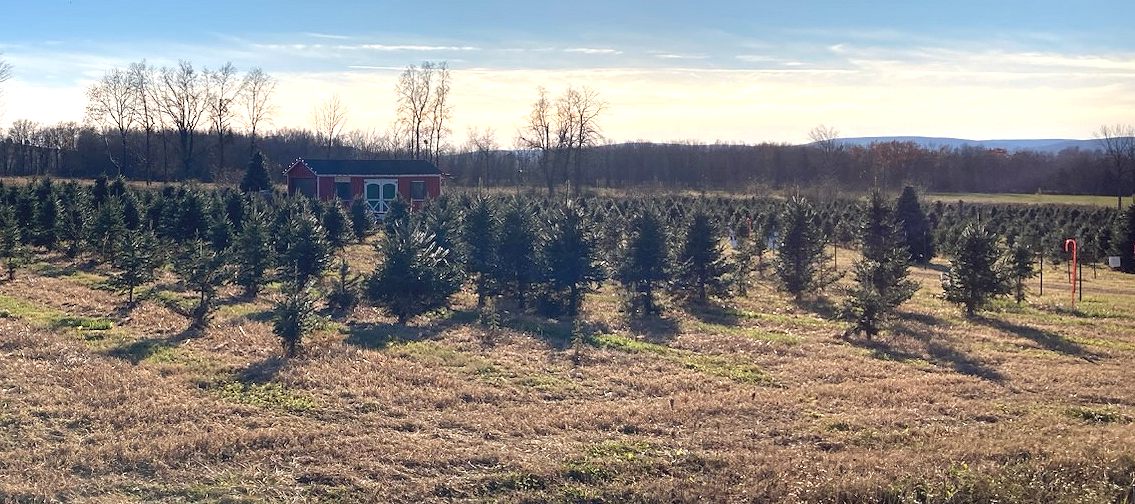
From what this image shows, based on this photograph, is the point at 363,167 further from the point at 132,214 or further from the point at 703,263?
the point at 703,263

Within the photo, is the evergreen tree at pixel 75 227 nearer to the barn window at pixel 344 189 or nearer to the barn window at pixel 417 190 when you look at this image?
the barn window at pixel 344 189

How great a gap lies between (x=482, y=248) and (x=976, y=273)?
11149 mm

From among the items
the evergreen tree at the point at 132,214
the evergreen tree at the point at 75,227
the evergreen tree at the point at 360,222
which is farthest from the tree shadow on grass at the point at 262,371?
the evergreen tree at the point at 360,222

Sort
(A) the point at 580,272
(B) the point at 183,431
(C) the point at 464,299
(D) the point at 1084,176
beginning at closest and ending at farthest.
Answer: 1. (B) the point at 183,431
2. (A) the point at 580,272
3. (C) the point at 464,299
4. (D) the point at 1084,176

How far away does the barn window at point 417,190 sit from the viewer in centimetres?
4850

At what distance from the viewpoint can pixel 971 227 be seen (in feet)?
62.9

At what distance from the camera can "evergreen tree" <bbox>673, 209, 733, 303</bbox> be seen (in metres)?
20.4

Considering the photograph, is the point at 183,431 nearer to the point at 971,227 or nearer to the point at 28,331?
the point at 28,331

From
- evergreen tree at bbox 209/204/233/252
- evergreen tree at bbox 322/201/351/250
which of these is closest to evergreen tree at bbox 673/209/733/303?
evergreen tree at bbox 322/201/351/250

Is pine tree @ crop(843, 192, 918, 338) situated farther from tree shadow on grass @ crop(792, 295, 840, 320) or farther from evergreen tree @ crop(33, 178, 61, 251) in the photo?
evergreen tree @ crop(33, 178, 61, 251)

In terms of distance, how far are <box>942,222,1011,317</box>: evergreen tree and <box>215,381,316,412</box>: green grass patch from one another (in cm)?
1511

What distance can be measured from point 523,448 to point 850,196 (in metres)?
58.2

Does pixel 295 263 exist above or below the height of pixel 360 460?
above

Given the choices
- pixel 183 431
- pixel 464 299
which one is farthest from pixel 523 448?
pixel 464 299
